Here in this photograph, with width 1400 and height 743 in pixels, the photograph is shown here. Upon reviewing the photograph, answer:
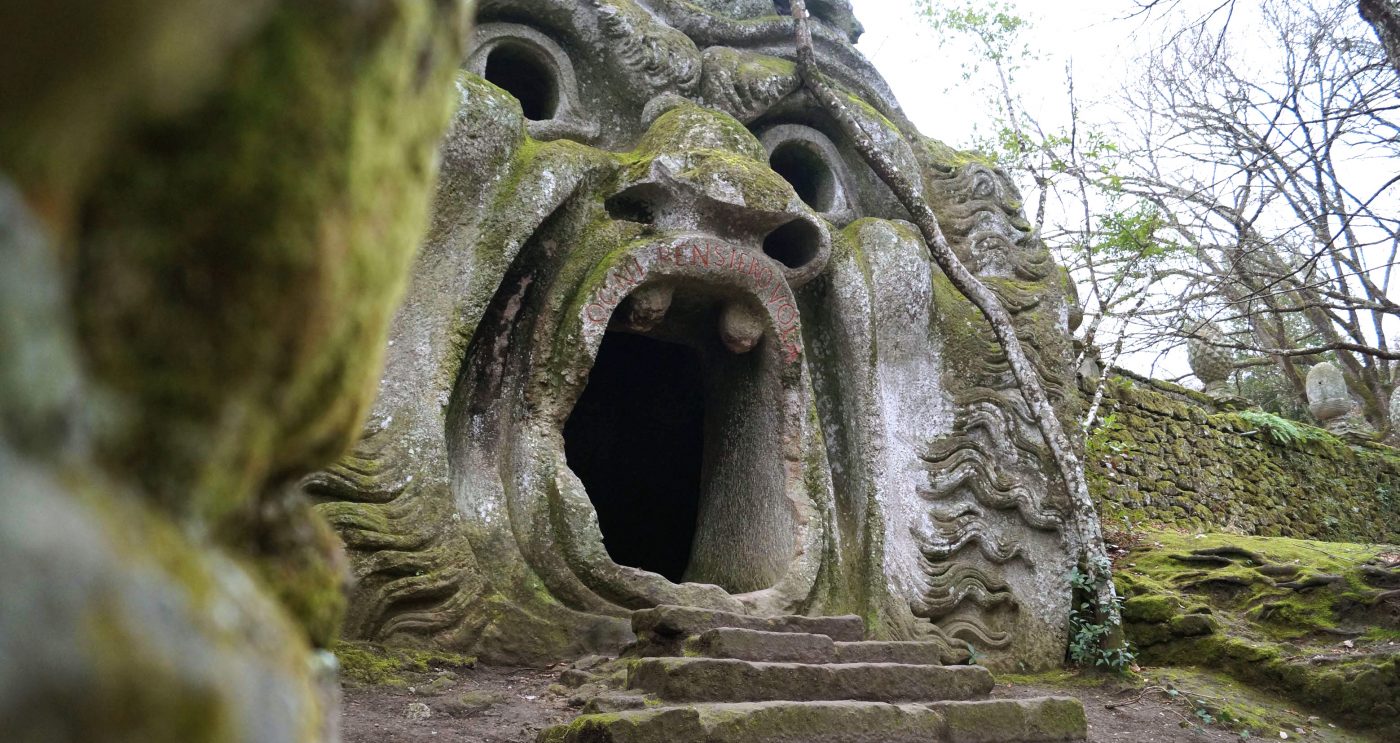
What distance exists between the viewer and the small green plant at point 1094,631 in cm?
503

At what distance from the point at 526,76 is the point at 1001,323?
10.3ft

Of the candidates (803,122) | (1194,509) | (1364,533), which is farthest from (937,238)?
(1364,533)

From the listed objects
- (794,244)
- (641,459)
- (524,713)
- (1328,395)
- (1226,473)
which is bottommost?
(524,713)

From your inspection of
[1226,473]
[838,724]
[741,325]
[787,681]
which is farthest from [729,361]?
[1226,473]

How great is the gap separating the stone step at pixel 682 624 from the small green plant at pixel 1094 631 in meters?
1.79

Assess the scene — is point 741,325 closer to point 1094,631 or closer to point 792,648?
point 792,648

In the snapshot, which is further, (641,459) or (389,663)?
(641,459)

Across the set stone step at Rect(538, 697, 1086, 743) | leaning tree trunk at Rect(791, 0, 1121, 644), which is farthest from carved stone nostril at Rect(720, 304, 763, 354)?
stone step at Rect(538, 697, 1086, 743)

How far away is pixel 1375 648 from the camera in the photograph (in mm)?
4805

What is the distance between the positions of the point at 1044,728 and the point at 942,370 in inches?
96.9

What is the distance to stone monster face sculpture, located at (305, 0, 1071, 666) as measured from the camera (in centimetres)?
421

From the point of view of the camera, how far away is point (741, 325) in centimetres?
515

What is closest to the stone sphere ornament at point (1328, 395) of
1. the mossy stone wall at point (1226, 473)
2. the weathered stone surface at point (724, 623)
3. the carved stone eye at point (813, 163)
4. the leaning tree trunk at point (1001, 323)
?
the mossy stone wall at point (1226, 473)

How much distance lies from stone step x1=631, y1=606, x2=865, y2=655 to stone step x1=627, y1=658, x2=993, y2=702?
0.32 m
